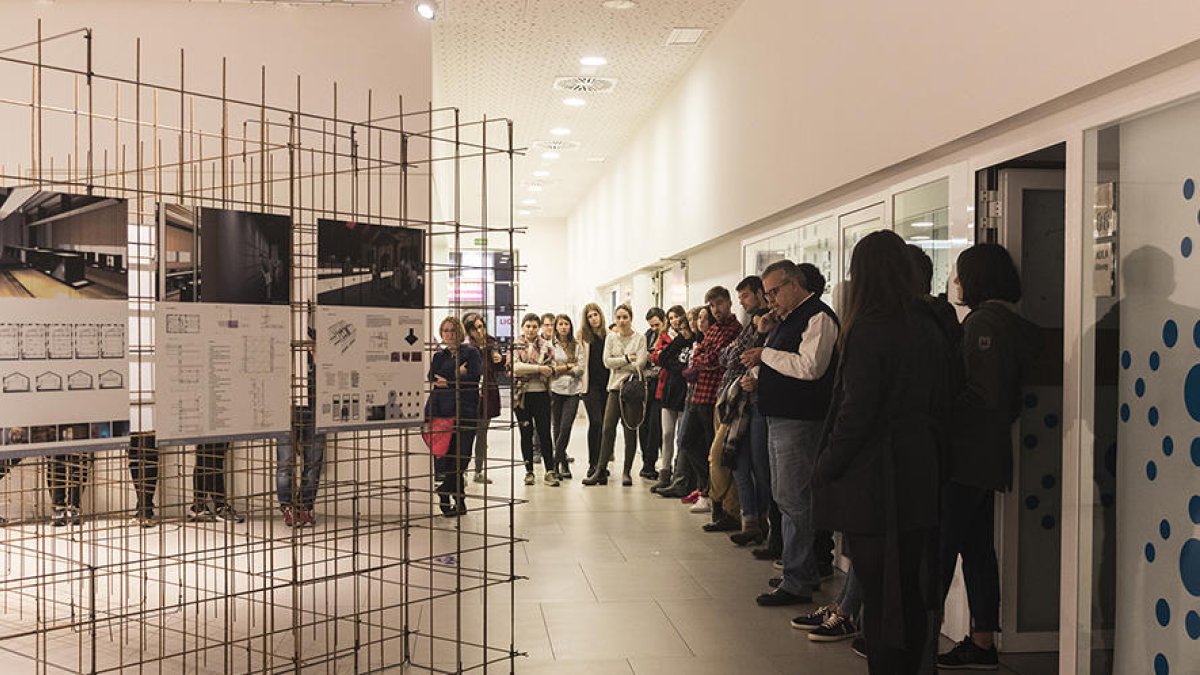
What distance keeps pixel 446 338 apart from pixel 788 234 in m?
2.60

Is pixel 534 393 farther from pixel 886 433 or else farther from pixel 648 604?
pixel 886 433

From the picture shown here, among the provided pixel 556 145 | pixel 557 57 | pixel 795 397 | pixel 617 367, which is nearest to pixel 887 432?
pixel 795 397

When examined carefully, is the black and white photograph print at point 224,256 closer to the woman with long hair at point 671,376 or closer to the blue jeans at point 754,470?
the blue jeans at point 754,470

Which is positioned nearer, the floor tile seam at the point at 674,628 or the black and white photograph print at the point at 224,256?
the black and white photograph print at the point at 224,256

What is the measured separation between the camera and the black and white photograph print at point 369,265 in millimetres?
3303

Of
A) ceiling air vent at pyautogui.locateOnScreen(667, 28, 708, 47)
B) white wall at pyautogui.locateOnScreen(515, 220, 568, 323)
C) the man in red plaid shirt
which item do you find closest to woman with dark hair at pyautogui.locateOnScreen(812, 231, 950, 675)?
the man in red plaid shirt

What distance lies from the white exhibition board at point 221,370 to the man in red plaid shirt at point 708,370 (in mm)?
4011

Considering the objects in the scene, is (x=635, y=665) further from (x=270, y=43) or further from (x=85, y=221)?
(x=270, y=43)

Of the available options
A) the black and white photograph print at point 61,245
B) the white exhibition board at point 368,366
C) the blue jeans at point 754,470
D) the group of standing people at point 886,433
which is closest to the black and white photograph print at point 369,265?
the white exhibition board at point 368,366

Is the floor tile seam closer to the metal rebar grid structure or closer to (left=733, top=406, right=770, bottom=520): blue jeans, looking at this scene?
the metal rebar grid structure

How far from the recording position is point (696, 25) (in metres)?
7.97

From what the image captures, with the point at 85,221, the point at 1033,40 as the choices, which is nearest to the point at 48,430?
the point at 85,221

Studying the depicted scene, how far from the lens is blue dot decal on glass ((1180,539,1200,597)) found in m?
2.83

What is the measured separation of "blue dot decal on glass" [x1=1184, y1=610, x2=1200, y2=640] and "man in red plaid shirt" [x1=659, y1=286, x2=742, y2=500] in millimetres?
3984
